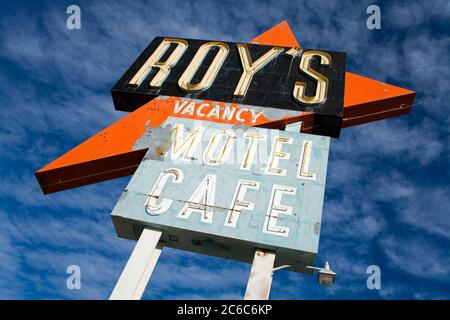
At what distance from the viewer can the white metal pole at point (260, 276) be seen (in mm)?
7012

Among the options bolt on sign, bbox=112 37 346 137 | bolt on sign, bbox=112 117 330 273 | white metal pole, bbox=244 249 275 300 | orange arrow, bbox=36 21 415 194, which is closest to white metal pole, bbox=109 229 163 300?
bolt on sign, bbox=112 117 330 273

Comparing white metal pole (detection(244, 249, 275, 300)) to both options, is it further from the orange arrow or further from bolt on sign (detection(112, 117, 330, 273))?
the orange arrow

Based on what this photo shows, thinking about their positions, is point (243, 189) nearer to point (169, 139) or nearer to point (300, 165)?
point (300, 165)

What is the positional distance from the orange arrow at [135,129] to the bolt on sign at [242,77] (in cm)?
48

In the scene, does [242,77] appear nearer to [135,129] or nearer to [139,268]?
[135,129]

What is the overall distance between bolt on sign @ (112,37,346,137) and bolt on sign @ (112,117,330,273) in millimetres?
1699

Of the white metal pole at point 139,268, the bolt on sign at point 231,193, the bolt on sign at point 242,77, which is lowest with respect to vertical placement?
the white metal pole at point 139,268

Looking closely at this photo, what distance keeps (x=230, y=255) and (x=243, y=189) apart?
1.48 m

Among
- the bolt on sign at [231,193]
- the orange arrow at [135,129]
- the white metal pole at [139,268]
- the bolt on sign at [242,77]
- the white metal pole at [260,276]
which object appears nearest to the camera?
the white metal pole at [260,276]

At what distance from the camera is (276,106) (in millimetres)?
11688

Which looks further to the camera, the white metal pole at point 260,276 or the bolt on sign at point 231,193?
the bolt on sign at point 231,193

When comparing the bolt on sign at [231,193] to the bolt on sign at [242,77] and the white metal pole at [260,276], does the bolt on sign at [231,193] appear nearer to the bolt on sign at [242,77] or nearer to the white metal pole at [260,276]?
the white metal pole at [260,276]

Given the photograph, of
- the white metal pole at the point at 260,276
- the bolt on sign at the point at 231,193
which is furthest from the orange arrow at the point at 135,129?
the white metal pole at the point at 260,276
